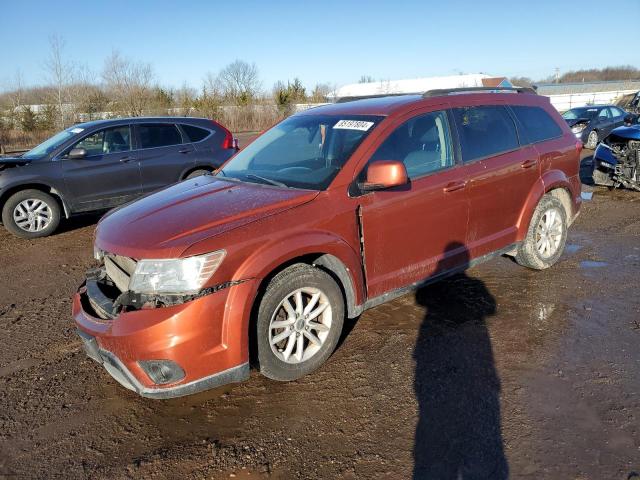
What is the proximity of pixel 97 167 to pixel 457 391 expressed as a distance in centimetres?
675

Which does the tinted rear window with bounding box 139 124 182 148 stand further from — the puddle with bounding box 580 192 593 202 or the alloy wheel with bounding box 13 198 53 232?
the puddle with bounding box 580 192 593 202

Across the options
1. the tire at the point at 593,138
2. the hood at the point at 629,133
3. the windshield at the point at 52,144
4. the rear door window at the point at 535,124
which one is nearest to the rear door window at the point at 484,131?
the rear door window at the point at 535,124

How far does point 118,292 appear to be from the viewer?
330 cm

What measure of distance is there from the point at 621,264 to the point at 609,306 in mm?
1347

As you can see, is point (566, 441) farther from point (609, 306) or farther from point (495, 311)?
point (609, 306)

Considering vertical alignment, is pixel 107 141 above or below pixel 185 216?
above

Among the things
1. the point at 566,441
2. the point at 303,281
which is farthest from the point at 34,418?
the point at 566,441

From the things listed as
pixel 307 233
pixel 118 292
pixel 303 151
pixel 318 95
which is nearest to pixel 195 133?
pixel 303 151

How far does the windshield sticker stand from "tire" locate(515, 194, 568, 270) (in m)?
2.15

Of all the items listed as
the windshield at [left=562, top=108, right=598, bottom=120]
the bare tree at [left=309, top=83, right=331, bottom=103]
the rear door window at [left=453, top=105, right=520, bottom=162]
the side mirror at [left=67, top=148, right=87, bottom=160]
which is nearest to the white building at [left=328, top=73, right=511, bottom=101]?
the bare tree at [left=309, top=83, right=331, bottom=103]

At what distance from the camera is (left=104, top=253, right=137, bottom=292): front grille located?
3.06 meters

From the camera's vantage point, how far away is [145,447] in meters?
2.79

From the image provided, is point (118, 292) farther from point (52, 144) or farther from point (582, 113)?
point (582, 113)

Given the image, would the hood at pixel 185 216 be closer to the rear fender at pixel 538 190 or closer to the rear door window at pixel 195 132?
the rear fender at pixel 538 190
